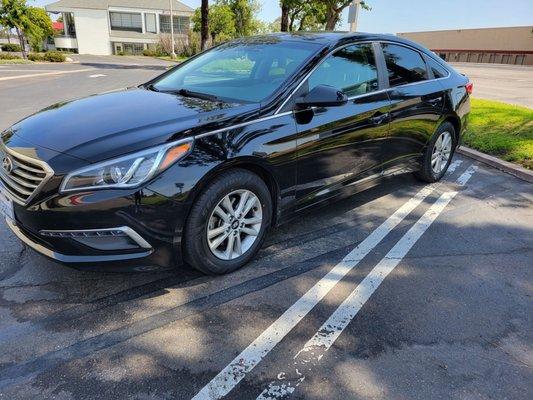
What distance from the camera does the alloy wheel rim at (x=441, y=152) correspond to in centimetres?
530

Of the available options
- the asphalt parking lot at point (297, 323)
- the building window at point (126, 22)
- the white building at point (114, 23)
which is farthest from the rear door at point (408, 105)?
the building window at point (126, 22)

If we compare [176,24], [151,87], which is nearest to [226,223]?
[151,87]

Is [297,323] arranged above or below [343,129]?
below

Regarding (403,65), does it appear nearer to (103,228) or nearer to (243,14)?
(103,228)

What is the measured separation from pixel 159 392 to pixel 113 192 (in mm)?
1128

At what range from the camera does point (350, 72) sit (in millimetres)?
3953

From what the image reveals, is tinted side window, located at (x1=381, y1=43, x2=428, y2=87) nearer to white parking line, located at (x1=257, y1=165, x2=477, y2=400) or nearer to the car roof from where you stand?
the car roof

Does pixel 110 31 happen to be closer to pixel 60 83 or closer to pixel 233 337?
pixel 60 83

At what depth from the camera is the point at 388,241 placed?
13.0ft

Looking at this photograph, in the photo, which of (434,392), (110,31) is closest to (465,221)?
(434,392)

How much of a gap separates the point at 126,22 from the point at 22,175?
6585 centimetres

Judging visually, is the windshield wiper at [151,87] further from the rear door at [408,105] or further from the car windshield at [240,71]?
the rear door at [408,105]

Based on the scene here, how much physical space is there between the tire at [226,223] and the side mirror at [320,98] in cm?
70

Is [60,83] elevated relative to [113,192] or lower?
lower
